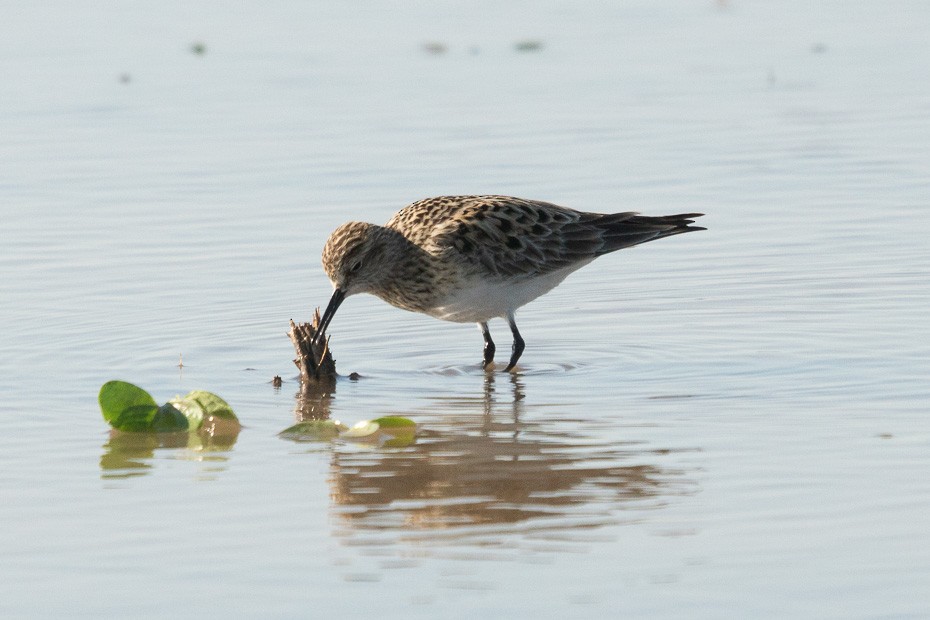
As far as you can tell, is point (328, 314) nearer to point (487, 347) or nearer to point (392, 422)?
point (487, 347)

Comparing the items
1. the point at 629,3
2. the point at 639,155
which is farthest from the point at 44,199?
the point at 629,3

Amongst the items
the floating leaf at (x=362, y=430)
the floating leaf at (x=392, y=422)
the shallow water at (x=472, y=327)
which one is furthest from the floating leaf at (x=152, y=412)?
the floating leaf at (x=392, y=422)

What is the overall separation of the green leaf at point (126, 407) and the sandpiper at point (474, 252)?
179 centimetres

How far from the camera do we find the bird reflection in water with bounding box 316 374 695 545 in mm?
6527

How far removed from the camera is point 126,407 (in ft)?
26.3

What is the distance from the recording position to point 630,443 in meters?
7.85

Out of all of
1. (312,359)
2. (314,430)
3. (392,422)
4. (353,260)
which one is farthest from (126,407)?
(353,260)

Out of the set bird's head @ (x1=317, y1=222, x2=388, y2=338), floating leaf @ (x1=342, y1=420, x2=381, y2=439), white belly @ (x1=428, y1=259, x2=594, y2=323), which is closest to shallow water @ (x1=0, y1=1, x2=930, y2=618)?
floating leaf @ (x1=342, y1=420, x2=381, y2=439)

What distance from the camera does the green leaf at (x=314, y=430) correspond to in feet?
26.2

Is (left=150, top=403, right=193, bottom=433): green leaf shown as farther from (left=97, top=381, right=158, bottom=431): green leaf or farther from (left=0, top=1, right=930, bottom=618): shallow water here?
(left=0, top=1, right=930, bottom=618): shallow water

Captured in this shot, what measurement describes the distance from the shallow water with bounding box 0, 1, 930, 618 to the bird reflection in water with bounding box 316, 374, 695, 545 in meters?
0.03

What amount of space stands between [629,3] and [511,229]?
1319 centimetres

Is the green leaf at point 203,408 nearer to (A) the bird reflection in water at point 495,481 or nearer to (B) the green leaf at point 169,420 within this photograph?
(B) the green leaf at point 169,420

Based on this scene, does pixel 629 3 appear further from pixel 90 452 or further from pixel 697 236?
pixel 90 452
